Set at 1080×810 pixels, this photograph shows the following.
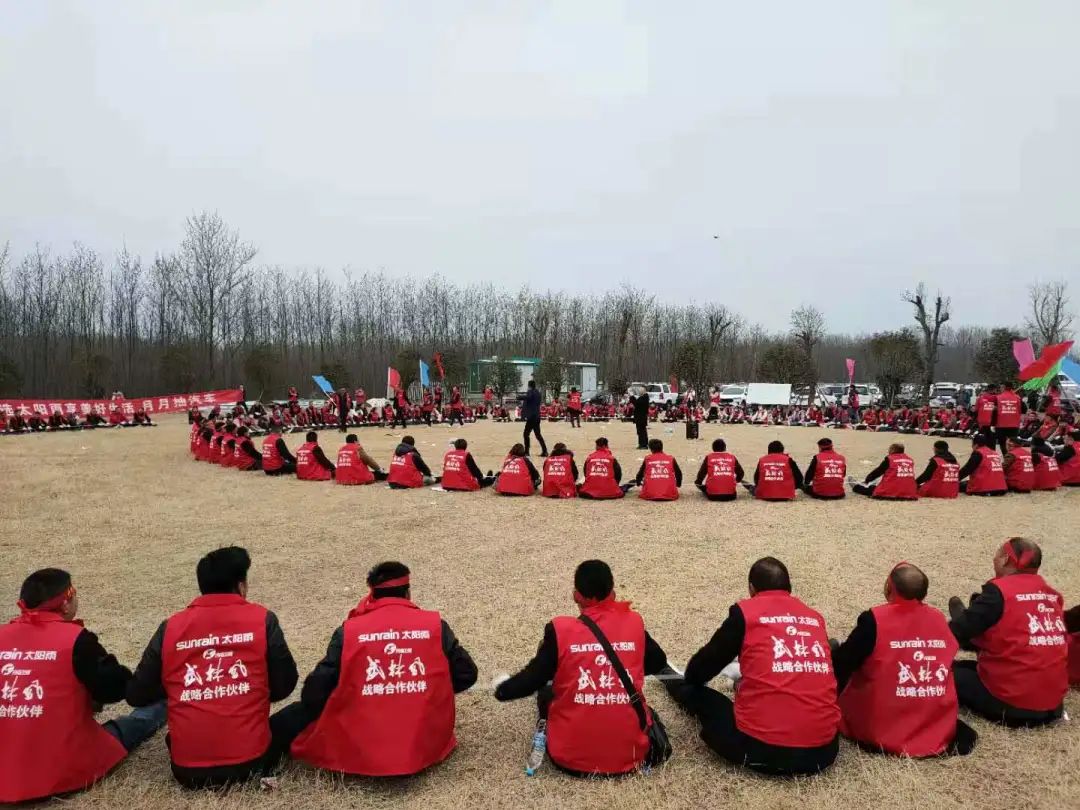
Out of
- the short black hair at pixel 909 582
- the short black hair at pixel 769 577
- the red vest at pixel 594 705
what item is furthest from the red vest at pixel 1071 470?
the red vest at pixel 594 705

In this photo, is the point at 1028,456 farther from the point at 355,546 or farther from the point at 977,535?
the point at 355,546

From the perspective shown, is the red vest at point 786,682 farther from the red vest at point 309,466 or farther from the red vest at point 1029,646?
the red vest at point 309,466

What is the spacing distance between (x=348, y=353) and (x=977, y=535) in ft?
158

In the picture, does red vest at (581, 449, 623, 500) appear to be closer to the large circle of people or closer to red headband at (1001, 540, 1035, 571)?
the large circle of people

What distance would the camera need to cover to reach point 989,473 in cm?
1089

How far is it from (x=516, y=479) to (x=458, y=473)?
103 centimetres

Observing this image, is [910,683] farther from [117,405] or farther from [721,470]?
[117,405]

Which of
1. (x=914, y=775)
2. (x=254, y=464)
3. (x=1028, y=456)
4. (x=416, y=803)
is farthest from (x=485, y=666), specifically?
(x=254, y=464)

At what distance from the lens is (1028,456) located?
36.8 feet

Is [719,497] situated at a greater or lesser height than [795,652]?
lesser

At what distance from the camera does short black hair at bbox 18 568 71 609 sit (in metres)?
3.14

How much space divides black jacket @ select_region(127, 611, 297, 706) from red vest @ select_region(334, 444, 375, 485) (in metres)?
9.27

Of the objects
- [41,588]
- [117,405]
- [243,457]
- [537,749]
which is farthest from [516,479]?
[117,405]

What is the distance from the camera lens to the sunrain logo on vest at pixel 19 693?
9.73 feet
